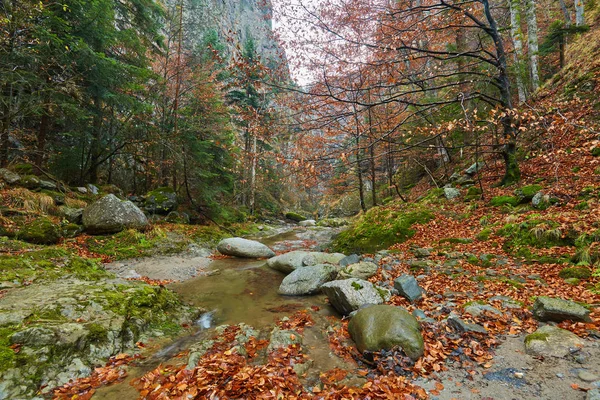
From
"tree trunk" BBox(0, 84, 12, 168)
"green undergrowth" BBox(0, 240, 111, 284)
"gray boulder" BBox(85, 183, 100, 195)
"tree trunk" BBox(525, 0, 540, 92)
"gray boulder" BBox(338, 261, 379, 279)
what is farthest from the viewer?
"tree trunk" BBox(525, 0, 540, 92)

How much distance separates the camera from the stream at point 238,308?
3178 millimetres

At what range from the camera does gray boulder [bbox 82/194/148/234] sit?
893 cm

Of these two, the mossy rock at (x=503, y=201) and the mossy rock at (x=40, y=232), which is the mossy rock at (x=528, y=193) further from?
the mossy rock at (x=40, y=232)

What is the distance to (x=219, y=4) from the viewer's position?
4653 centimetres

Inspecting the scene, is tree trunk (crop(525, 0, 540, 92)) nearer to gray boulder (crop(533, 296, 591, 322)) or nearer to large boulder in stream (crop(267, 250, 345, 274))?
large boulder in stream (crop(267, 250, 345, 274))

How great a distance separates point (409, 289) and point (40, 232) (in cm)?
956

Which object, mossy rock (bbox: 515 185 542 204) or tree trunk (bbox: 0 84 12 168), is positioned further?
tree trunk (bbox: 0 84 12 168)

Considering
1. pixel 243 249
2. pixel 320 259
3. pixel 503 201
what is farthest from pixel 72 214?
pixel 503 201

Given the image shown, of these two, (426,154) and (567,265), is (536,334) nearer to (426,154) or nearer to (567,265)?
(567,265)

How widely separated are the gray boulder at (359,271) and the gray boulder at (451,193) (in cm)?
603

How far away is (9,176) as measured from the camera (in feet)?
27.5

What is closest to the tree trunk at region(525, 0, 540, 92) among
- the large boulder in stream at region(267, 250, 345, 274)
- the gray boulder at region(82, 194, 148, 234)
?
the large boulder in stream at region(267, 250, 345, 274)

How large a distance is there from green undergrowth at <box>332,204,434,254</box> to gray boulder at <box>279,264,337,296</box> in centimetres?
266

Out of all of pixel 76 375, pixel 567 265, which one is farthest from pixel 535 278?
pixel 76 375
